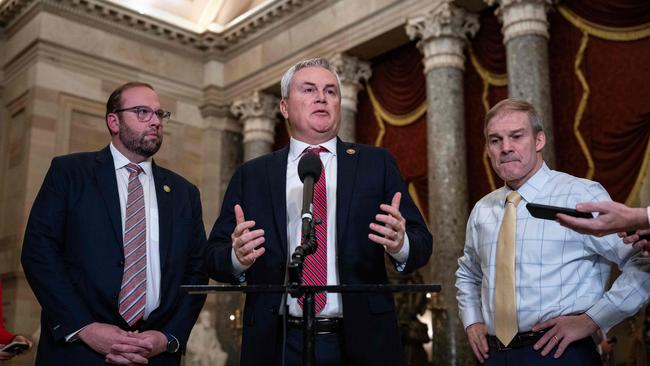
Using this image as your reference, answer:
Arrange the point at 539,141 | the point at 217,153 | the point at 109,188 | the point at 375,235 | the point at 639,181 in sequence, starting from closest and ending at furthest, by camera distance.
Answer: the point at 375,235 < the point at 539,141 < the point at 109,188 < the point at 639,181 < the point at 217,153

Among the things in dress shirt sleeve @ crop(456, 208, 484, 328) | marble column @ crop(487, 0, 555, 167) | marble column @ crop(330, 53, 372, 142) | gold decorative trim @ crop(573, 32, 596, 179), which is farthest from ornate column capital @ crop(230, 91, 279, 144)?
dress shirt sleeve @ crop(456, 208, 484, 328)

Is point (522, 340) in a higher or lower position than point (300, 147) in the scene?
lower

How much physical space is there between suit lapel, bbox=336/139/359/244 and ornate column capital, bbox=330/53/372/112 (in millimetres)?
8613

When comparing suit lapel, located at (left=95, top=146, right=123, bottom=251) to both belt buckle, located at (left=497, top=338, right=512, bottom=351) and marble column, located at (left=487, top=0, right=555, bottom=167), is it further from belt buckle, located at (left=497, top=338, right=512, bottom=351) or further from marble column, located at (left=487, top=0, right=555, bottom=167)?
marble column, located at (left=487, top=0, right=555, bottom=167)

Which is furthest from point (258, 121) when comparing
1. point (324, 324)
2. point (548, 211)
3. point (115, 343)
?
point (548, 211)

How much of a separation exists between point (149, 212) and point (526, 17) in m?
7.05

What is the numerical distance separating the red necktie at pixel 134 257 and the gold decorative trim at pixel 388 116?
8.16m

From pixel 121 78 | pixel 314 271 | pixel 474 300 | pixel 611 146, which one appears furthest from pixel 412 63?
pixel 314 271

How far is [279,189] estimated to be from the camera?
3.04 metres

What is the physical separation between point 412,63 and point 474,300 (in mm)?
8458

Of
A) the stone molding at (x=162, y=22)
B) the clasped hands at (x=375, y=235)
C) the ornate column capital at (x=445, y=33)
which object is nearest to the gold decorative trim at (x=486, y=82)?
the ornate column capital at (x=445, y=33)

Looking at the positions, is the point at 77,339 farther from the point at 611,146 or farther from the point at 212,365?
the point at 212,365

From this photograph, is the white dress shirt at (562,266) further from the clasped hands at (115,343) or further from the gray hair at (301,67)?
the clasped hands at (115,343)

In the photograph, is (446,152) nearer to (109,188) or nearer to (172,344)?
(109,188)
